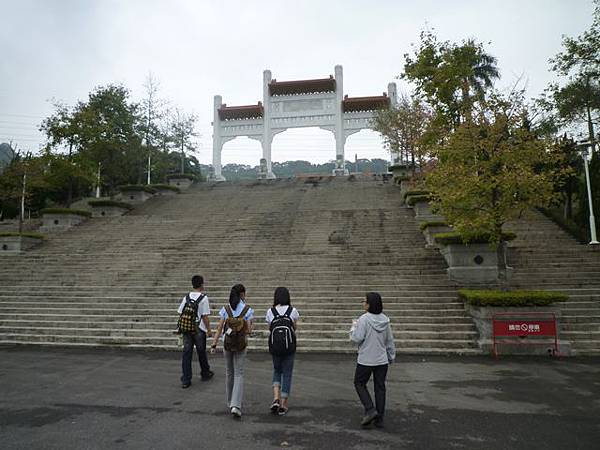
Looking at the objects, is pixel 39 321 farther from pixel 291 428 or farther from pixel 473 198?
pixel 473 198

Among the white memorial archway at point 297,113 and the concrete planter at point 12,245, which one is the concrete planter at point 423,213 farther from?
the white memorial archway at point 297,113

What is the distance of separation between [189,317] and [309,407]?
244cm

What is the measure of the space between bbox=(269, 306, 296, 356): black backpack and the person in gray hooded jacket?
0.82 meters

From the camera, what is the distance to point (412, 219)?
701 inches

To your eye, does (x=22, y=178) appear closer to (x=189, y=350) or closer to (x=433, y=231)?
(x=189, y=350)

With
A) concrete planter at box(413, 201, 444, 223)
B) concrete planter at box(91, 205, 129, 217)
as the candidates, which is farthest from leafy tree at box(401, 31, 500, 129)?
concrete planter at box(91, 205, 129, 217)

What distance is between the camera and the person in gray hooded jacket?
16.0 ft

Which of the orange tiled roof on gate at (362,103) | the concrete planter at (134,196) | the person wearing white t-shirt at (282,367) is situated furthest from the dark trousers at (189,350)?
the orange tiled roof on gate at (362,103)

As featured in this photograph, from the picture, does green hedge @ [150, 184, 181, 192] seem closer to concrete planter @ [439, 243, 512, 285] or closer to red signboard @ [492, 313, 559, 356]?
concrete planter @ [439, 243, 512, 285]

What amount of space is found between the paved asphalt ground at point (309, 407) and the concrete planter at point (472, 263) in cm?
364

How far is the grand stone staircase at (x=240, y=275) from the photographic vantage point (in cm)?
1023

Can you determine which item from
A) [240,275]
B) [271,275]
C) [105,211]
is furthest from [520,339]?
[105,211]

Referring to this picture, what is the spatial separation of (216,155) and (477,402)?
115ft

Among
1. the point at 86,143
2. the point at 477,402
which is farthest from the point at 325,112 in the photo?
the point at 477,402
